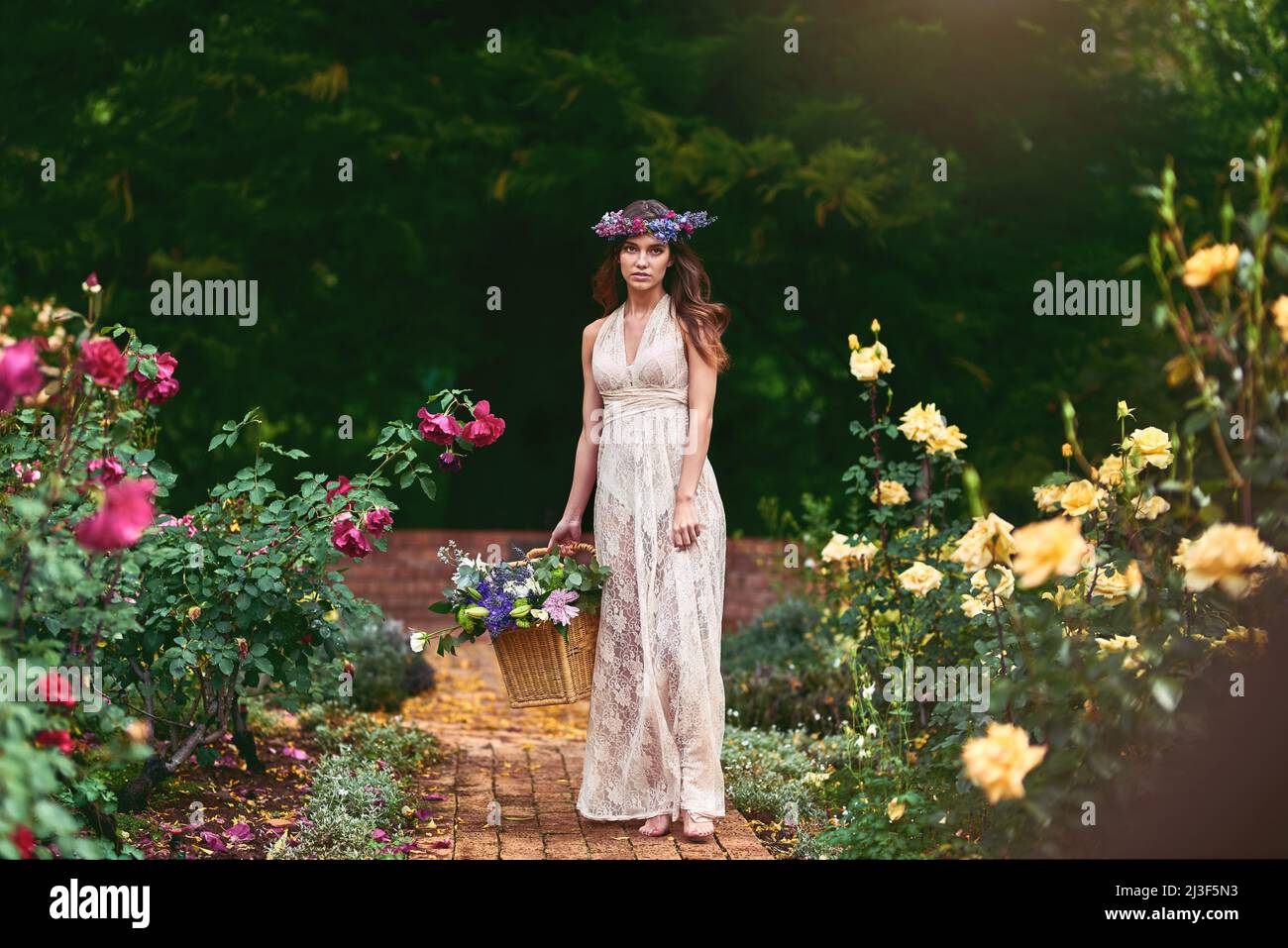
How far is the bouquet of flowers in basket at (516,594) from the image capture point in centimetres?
461

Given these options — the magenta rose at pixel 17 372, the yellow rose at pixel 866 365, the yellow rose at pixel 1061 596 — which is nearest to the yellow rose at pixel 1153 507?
the yellow rose at pixel 1061 596

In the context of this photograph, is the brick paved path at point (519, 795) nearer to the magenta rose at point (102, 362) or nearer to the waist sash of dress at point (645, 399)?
the waist sash of dress at point (645, 399)

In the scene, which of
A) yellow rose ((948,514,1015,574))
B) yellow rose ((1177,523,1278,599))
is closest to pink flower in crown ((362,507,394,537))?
yellow rose ((948,514,1015,574))

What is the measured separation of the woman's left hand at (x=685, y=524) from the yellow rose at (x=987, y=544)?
4.91ft

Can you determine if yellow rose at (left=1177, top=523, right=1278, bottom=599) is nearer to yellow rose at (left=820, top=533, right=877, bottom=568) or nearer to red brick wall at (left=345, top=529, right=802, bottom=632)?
yellow rose at (left=820, top=533, right=877, bottom=568)

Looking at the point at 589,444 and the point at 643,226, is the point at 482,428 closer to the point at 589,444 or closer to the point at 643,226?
the point at 589,444

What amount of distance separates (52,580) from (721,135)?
693 cm

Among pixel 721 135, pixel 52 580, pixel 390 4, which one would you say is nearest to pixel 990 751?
pixel 52 580

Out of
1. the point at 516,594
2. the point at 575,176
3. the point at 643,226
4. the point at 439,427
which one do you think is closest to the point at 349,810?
the point at 516,594

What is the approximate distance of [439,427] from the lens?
474 centimetres

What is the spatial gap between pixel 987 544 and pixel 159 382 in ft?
9.08

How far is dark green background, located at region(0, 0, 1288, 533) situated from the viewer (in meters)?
9.80

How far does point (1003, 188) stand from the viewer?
10.7 m

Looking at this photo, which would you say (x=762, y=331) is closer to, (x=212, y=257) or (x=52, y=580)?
(x=212, y=257)
